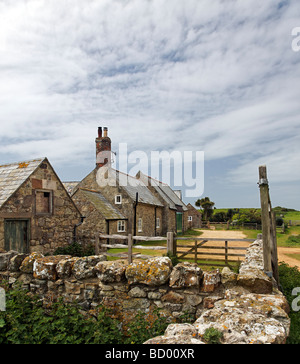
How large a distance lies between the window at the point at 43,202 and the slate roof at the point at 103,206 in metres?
7.56

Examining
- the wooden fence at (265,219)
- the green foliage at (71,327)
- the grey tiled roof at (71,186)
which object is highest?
the grey tiled roof at (71,186)

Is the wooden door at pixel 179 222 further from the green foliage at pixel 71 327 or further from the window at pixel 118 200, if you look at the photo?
the green foliage at pixel 71 327

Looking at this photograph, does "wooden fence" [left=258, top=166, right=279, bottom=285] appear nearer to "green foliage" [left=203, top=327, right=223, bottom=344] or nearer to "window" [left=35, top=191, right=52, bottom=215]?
"green foliage" [left=203, top=327, right=223, bottom=344]

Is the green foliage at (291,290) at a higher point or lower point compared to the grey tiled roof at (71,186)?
lower

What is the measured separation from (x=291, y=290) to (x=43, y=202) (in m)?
10.9

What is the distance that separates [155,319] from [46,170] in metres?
11.1

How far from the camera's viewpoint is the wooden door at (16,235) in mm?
11617

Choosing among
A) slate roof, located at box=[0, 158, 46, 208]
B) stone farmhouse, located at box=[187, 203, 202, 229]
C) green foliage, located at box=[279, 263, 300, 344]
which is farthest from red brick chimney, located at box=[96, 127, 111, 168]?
stone farmhouse, located at box=[187, 203, 202, 229]

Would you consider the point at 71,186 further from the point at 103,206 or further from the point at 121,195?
the point at 103,206

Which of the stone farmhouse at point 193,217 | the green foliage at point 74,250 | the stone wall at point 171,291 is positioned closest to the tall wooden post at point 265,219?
the stone wall at point 171,291

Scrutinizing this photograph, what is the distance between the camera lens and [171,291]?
13.9ft

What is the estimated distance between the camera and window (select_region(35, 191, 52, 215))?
13078mm

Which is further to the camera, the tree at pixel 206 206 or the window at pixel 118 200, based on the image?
the tree at pixel 206 206
